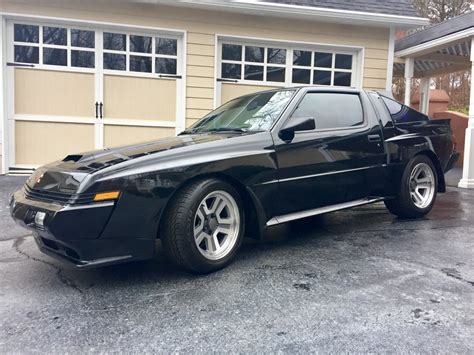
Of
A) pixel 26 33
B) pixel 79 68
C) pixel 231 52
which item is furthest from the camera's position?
pixel 231 52

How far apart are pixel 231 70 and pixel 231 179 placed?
5657 millimetres

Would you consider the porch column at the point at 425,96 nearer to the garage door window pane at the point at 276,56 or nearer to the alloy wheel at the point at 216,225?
the garage door window pane at the point at 276,56

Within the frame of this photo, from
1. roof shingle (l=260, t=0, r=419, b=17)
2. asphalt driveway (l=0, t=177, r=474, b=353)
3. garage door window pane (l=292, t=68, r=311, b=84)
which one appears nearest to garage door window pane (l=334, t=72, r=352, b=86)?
garage door window pane (l=292, t=68, r=311, b=84)

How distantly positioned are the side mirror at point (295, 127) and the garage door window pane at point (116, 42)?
210 inches

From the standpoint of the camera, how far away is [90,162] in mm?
3102

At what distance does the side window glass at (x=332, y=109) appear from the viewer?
13.6ft

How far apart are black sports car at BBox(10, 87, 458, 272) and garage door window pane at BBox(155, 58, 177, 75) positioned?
4.04 metres

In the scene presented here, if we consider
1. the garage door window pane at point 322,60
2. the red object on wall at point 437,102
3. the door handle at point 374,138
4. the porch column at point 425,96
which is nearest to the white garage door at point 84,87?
the garage door window pane at point 322,60

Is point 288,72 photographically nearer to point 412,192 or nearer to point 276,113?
point 412,192

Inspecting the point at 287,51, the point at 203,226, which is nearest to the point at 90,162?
the point at 203,226

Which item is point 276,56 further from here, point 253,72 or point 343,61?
point 343,61

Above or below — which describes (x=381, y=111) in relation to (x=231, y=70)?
below

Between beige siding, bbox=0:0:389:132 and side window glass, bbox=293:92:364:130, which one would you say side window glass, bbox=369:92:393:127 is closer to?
side window glass, bbox=293:92:364:130

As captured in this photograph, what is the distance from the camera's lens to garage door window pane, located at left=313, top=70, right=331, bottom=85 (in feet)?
29.8
